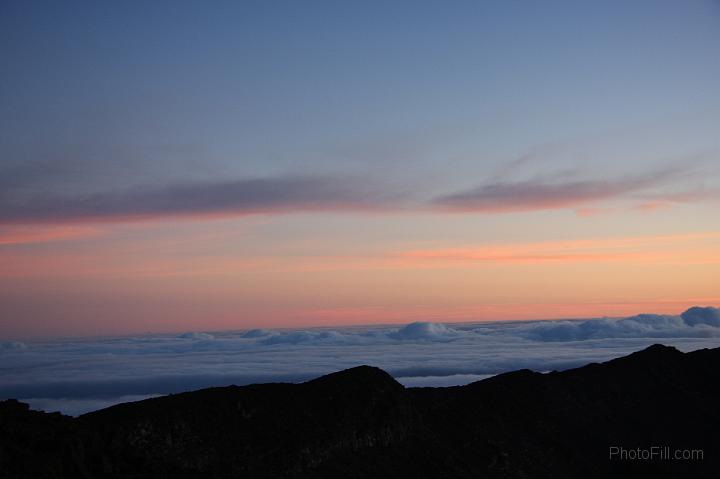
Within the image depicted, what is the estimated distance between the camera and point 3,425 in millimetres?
32625

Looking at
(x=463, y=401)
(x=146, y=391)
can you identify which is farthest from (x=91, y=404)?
(x=463, y=401)

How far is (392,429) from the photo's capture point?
44.0 meters

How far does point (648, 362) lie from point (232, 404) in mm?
45435

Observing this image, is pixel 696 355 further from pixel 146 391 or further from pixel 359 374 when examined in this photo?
pixel 146 391

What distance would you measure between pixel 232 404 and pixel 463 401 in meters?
21.8

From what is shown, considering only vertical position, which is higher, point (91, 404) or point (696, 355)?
point (696, 355)

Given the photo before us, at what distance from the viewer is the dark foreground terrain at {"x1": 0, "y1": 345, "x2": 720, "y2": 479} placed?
110ft

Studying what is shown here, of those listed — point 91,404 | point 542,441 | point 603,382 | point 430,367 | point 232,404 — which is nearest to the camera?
point 232,404

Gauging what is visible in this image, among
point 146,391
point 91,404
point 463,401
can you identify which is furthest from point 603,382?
point 146,391

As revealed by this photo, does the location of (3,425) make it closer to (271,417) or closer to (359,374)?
(271,417)

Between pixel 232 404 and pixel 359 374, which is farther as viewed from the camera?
pixel 359 374

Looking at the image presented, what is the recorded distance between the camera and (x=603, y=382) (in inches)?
2499

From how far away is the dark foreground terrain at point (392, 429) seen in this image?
3356 centimetres

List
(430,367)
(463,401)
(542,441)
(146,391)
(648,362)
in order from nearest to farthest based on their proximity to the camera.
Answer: (542,441)
(463,401)
(648,362)
(146,391)
(430,367)
